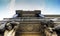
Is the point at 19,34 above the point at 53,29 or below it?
below

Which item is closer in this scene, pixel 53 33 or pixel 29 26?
pixel 53 33

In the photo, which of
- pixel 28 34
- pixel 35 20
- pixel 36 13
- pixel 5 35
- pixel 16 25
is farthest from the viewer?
pixel 36 13

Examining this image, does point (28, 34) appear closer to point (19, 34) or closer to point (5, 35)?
point (19, 34)

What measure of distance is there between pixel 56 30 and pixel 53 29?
0.26 ft

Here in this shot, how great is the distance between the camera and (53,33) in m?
2.86

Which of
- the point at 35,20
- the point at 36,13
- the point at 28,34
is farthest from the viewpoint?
the point at 36,13

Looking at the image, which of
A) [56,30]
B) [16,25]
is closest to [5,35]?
[16,25]

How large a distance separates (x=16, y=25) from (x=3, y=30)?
1.15 ft

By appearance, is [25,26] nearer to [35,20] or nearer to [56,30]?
[35,20]

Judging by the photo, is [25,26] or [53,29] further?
[25,26]

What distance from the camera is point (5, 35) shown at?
283cm

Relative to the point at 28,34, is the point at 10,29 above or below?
above

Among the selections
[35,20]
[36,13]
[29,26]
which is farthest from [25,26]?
[36,13]

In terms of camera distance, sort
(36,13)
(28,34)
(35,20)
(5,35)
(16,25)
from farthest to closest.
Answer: (36,13) → (35,20) → (28,34) → (16,25) → (5,35)
